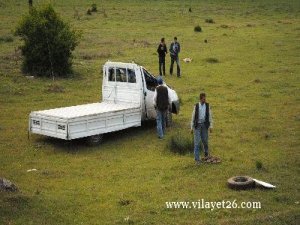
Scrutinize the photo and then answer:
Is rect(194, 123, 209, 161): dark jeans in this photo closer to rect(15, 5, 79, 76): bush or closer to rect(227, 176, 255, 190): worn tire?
rect(227, 176, 255, 190): worn tire

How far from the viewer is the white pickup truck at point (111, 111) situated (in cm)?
1587

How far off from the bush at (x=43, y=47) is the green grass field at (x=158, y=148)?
0.76m

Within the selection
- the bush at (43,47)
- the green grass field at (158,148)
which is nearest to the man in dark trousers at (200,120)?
the green grass field at (158,148)

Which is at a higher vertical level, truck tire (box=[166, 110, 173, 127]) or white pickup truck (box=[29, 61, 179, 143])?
white pickup truck (box=[29, 61, 179, 143])

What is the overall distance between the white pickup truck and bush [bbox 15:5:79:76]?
891 centimetres

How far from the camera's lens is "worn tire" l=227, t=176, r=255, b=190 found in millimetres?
12547

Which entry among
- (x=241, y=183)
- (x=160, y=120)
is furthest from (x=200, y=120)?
(x=160, y=120)

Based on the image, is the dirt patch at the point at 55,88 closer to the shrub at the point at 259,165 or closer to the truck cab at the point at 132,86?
the truck cab at the point at 132,86

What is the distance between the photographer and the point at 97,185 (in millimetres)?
13109

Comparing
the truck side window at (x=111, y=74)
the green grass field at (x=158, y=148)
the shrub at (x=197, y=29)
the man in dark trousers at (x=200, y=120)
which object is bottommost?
→ the green grass field at (x=158, y=148)

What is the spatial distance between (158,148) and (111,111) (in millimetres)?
1834

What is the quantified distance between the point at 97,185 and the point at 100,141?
3.73 metres

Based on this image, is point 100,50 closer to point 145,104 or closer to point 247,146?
point 145,104

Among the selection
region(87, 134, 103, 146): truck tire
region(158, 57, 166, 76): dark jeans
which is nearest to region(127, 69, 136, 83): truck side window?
region(87, 134, 103, 146): truck tire
